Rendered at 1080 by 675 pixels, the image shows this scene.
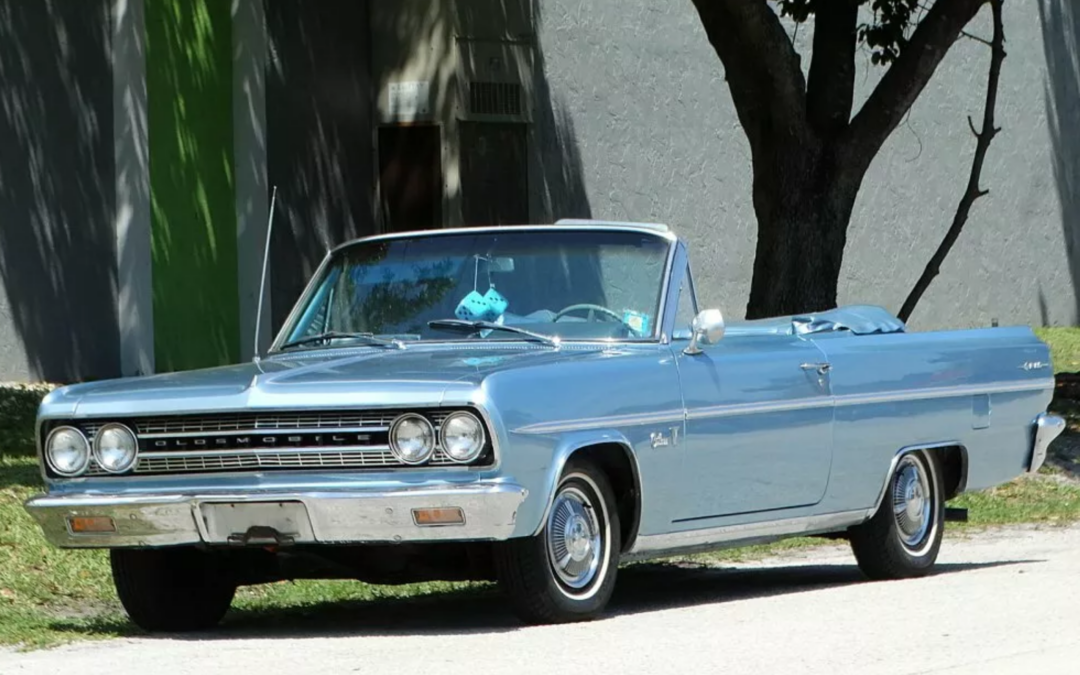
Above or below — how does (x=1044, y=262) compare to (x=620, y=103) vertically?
below

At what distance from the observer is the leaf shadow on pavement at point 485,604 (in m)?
7.89

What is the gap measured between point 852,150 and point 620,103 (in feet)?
21.8

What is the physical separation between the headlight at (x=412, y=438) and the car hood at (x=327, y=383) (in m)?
0.08

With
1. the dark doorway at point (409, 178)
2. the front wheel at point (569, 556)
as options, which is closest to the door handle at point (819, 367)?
the front wheel at point (569, 556)

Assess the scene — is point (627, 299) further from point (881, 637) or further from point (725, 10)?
point (725, 10)

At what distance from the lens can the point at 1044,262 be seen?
26891 millimetres

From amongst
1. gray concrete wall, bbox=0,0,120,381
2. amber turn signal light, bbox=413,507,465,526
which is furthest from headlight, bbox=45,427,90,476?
gray concrete wall, bbox=0,0,120,381

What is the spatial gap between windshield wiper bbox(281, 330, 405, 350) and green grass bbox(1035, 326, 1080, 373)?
14254mm

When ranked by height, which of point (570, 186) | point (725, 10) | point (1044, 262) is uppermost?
point (725, 10)

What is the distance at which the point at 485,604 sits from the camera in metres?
8.88

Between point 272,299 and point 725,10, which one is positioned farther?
point 272,299

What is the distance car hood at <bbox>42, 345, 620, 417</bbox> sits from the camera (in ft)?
23.4

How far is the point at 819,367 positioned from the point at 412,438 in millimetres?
2267

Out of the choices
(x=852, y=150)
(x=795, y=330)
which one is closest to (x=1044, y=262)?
(x=852, y=150)
